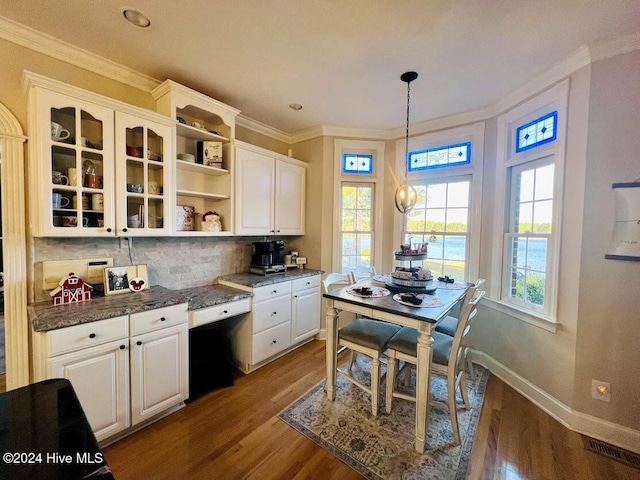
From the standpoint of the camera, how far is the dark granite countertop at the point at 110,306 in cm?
158

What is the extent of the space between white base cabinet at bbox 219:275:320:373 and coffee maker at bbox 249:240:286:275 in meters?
0.27

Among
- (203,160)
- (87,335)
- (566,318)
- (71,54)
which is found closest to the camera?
(87,335)

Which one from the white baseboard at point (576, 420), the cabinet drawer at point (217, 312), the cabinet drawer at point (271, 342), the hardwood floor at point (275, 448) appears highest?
the cabinet drawer at point (217, 312)

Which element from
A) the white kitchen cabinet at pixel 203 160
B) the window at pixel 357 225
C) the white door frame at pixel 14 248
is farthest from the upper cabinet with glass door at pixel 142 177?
the window at pixel 357 225

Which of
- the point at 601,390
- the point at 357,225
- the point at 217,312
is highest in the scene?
the point at 357,225

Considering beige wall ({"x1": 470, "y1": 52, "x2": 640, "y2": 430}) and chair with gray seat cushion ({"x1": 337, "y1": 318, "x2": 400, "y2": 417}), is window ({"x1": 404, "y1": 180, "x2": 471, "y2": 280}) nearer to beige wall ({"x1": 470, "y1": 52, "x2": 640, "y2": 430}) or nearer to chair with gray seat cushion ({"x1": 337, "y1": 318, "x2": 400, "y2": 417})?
beige wall ({"x1": 470, "y1": 52, "x2": 640, "y2": 430})

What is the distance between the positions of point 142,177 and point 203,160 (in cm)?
59

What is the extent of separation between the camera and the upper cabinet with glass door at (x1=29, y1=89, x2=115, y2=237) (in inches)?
68.0

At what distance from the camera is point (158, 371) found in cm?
195

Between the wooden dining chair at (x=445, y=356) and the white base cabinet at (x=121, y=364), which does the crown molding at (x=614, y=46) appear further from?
the white base cabinet at (x=121, y=364)

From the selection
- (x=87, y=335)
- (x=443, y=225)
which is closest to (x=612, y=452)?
(x=443, y=225)

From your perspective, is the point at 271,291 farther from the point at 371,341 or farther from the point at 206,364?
the point at 371,341

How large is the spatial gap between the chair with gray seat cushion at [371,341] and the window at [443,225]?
132 cm

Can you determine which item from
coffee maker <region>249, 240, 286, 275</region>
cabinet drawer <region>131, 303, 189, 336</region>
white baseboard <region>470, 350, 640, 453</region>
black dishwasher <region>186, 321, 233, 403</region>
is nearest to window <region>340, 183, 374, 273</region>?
coffee maker <region>249, 240, 286, 275</region>
